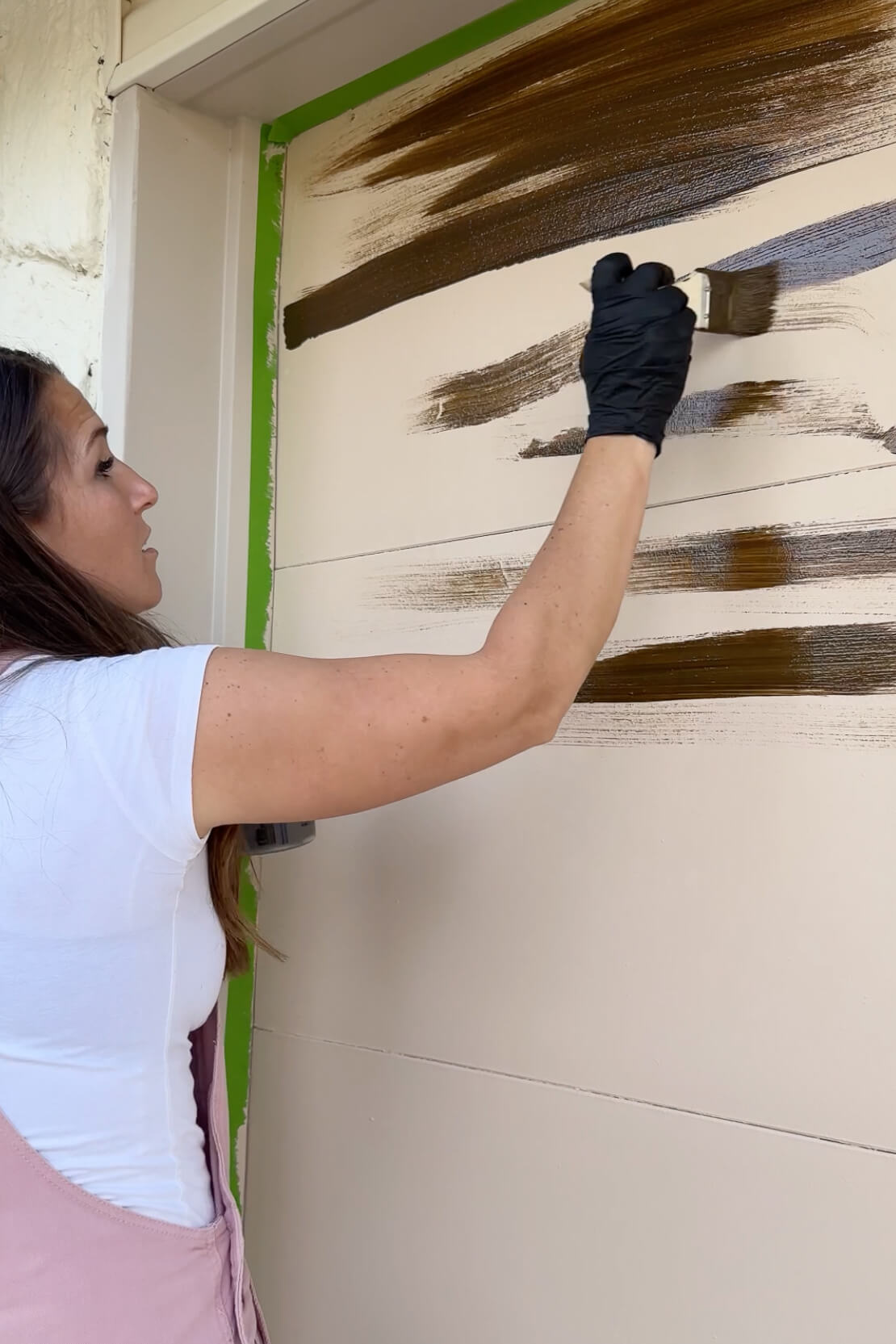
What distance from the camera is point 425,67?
1.26m

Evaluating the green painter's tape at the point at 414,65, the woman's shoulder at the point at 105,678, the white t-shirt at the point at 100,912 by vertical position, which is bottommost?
the white t-shirt at the point at 100,912

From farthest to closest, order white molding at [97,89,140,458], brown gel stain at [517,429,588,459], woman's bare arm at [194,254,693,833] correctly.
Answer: white molding at [97,89,140,458]
brown gel stain at [517,429,588,459]
woman's bare arm at [194,254,693,833]

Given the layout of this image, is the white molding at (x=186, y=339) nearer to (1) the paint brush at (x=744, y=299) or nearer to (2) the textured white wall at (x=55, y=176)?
(2) the textured white wall at (x=55, y=176)

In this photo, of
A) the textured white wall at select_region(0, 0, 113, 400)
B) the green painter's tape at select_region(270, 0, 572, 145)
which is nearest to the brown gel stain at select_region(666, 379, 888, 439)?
the green painter's tape at select_region(270, 0, 572, 145)

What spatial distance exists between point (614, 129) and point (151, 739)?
29.3 inches

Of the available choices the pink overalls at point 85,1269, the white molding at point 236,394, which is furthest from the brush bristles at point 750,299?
the pink overalls at point 85,1269

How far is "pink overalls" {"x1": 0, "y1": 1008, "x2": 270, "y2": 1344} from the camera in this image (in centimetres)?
79

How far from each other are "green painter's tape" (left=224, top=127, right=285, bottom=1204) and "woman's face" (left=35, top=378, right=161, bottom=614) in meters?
0.37

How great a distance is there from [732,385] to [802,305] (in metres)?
0.08

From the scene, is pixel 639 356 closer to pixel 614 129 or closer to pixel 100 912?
pixel 614 129

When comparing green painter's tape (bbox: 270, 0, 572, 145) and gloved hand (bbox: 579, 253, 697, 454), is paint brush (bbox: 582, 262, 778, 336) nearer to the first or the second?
gloved hand (bbox: 579, 253, 697, 454)

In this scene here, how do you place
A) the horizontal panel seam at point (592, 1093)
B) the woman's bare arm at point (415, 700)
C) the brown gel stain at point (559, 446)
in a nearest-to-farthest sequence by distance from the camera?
the woman's bare arm at point (415, 700) → the horizontal panel seam at point (592, 1093) → the brown gel stain at point (559, 446)

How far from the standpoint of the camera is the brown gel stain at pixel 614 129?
96 centimetres

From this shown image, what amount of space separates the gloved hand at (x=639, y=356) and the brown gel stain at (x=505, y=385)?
17cm
